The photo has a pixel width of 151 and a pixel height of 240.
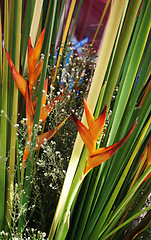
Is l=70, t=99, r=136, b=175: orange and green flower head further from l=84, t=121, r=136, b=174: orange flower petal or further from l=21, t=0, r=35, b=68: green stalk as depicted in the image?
l=21, t=0, r=35, b=68: green stalk

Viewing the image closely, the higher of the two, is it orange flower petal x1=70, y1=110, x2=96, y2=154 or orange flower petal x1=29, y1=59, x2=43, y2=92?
orange flower petal x1=29, y1=59, x2=43, y2=92

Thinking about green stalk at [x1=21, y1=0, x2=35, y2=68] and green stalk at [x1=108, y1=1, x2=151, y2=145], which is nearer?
green stalk at [x1=108, y1=1, x2=151, y2=145]

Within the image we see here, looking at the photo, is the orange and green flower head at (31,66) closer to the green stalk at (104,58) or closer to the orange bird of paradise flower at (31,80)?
the orange bird of paradise flower at (31,80)

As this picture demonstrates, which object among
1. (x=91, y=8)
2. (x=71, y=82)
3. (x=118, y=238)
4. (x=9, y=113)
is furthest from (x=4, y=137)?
(x=91, y=8)

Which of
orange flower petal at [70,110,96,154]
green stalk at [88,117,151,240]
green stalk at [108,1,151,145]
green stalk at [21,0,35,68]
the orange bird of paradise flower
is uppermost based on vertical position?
green stalk at [21,0,35,68]

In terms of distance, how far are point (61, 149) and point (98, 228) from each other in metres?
0.14

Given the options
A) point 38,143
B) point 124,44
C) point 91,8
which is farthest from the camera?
point 91,8

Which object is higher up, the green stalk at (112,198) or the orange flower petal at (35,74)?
the orange flower petal at (35,74)

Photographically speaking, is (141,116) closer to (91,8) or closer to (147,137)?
(147,137)

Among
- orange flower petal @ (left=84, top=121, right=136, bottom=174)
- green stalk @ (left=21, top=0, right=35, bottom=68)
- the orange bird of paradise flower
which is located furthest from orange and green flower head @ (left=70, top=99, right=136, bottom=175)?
green stalk @ (left=21, top=0, right=35, bottom=68)

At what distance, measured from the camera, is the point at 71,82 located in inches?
17.5

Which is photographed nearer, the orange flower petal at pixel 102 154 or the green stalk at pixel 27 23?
the orange flower petal at pixel 102 154

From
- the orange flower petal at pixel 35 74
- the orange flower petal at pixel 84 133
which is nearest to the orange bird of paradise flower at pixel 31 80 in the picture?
the orange flower petal at pixel 35 74

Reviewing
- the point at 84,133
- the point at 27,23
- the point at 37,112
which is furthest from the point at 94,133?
the point at 27,23
